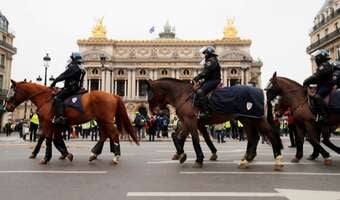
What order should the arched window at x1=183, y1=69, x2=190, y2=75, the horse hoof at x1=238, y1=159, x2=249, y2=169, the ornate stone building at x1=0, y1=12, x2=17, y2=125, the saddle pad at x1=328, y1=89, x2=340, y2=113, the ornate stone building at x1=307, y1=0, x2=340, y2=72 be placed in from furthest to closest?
the arched window at x1=183, y1=69, x2=190, y2=75 → the ornate stone building at x1=0, y1=12, x2=17, y2=125 → the ornate stone building at x1=307, y1=0, x2=340, y2=72 → the saddle pad at x1=328, y1=89, x2=340, y2=113 → the horse hoof at x1=238, y1=159, x2=249, y2=169

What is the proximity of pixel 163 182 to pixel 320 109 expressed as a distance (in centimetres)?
472

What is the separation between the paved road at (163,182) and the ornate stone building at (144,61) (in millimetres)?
70436

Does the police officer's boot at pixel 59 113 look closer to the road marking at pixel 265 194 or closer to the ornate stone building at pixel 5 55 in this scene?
the road marking at pixel 265 194

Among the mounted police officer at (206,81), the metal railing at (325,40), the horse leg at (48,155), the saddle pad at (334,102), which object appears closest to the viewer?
the mounted police officer at (206,81)

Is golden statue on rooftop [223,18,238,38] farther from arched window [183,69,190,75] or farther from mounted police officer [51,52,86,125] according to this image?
mounted police officer [51,52,86,125]

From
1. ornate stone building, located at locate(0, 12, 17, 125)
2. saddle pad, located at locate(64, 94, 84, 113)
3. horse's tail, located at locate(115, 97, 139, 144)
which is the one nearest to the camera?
saddle pad, located at locate(64, 94, 84, 113)

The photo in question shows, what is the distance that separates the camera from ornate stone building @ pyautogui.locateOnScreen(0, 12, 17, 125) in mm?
53547

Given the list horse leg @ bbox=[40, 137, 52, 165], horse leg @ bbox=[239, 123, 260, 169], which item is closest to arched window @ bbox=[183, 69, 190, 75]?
horse leg @ bbox=[40, 137, 52, 165]

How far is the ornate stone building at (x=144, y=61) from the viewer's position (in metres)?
78.2

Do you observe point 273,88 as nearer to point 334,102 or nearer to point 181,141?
point 334,102

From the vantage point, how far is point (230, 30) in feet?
268

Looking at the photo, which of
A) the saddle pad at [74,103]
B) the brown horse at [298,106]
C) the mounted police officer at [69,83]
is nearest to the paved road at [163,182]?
the brown horse at [298,106]

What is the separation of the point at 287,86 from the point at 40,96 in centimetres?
610

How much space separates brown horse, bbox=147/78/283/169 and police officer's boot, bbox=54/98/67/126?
2063 mm
